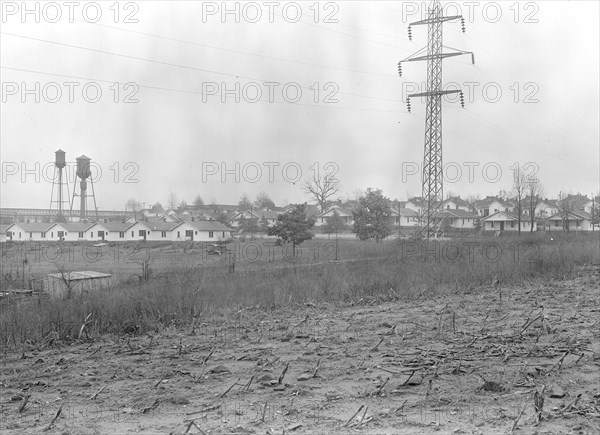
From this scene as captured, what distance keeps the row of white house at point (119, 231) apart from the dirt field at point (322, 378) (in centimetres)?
2667

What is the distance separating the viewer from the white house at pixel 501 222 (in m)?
68.2

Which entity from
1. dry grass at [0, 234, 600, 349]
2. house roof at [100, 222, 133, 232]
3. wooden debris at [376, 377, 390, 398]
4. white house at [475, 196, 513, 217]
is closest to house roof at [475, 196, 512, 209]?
white house at [475, 196, 513, 217]

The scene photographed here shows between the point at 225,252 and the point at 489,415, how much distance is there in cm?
2643

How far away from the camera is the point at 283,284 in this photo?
17.2m

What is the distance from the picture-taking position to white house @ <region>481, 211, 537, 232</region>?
224 feet

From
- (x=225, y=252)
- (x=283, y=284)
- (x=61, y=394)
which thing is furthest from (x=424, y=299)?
(x=225, y=252)

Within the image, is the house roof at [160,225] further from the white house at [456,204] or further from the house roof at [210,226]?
the white house at [456,204]

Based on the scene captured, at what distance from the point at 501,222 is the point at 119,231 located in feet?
155

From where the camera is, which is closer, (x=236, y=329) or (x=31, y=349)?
(x=31, y=349)

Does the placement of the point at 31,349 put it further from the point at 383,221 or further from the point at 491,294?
the point at 383,221

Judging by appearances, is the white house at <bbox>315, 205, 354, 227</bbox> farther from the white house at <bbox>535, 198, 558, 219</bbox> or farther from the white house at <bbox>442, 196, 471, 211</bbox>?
the white house at <bbox>442, 196, 471, 211</bbox>

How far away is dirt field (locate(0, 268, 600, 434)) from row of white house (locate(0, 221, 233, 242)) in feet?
87.5

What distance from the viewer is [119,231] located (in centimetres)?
3875

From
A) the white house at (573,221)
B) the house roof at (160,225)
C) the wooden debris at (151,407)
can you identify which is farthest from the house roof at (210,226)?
the white house at (573,221)
